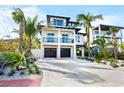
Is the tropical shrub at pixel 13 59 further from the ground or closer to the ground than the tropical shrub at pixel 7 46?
closer to the ground

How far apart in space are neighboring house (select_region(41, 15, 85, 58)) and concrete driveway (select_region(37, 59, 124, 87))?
15.4 feet

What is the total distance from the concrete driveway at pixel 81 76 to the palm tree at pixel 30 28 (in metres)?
1.95

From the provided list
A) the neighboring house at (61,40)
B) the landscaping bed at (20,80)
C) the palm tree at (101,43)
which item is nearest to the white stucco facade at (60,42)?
the neighboring house at (61,40)

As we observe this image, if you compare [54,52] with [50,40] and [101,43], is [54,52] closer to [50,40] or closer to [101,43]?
[50,40]

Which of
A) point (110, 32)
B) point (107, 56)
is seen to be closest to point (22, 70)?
point (107, 56)

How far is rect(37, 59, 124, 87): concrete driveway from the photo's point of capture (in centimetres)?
841

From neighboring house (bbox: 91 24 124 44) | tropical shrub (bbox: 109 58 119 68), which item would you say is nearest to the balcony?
neighboring house (bbox: 91 24 124 44)

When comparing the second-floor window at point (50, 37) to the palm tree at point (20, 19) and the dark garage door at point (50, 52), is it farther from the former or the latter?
the palm tree at point (20, 19)

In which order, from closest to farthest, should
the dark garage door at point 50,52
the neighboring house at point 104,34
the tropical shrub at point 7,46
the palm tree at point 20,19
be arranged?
the palm tree at point 20,19 < the tropical shrub at point 7,46 < the neighboring house at point 104,34 < the dark garage door at point 50,52

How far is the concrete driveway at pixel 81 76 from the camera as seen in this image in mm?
8411

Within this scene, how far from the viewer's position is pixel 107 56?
42.2 ft

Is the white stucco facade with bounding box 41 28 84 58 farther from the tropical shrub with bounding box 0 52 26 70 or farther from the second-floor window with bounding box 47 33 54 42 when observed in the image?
the tropical shrub with bounding box 0 52 26 70

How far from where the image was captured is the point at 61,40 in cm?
1681
